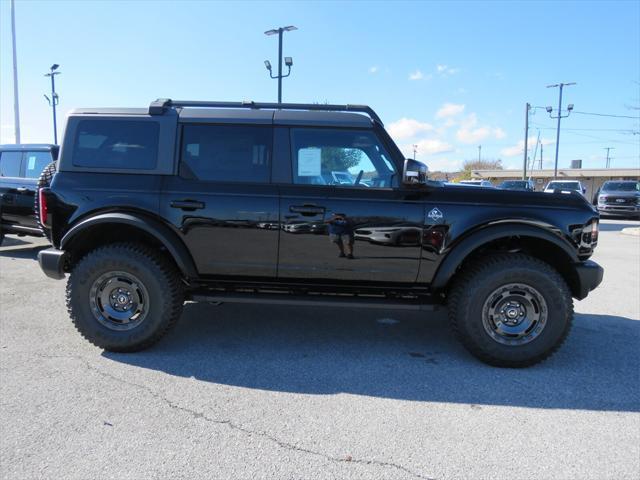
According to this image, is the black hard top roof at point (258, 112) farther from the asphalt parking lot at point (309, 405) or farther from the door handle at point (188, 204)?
the asphalt parking lot at point (309, 405)

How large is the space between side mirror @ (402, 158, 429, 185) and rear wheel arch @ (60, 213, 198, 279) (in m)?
1.98

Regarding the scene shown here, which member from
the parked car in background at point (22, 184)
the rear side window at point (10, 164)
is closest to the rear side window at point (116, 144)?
the parked car in background at point (22, 184)

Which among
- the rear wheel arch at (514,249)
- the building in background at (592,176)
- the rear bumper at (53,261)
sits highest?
the building in background at (592,176)

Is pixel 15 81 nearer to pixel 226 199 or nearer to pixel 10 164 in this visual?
pixel 10 164

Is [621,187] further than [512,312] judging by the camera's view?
Yes

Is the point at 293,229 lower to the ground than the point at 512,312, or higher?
higher

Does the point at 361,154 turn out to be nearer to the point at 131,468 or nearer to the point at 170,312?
the point at 170,312

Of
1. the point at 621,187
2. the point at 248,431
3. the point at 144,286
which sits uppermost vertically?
the point at 621,187

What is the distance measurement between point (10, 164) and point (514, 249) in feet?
28.2

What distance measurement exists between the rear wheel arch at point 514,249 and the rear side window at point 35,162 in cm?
728

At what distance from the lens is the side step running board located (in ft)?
12.5

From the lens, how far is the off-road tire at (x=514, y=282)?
3.67 meters

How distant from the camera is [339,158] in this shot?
3877 mm

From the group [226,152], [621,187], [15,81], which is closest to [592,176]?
[621,187]
